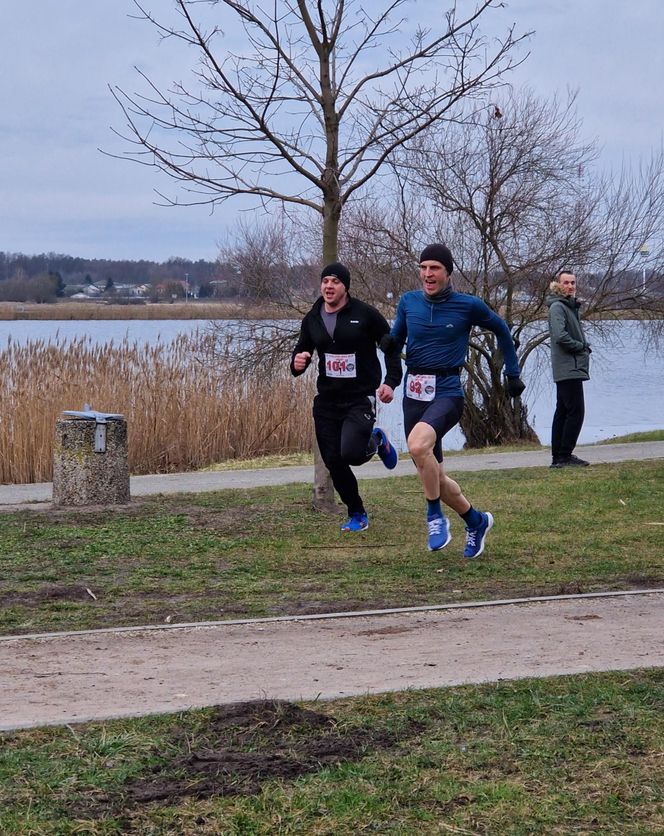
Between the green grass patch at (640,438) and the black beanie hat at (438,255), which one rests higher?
the black beanie hat at (438,255)

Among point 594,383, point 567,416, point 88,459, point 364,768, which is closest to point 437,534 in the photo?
point 88,459

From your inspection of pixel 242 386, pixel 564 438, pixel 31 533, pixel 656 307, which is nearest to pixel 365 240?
pixel 242 386

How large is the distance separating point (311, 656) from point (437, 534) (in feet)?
8.70

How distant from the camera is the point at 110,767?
13.2 ft

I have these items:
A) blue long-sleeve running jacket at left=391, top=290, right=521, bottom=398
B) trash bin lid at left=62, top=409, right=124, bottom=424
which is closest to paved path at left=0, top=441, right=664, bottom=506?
trash bin lid at left=62, top=409, right=124, bottom=424

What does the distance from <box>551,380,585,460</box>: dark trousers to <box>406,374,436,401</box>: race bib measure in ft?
16.6

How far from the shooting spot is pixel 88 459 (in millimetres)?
10258

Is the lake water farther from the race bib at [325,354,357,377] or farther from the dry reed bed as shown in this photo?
the race bib at [325,354,357,377]

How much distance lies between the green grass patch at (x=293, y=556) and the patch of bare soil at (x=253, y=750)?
2.00m

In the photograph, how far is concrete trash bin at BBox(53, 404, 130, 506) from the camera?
10.2 metres

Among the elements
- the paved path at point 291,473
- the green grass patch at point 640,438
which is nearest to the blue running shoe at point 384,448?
the paved path at point 291,473

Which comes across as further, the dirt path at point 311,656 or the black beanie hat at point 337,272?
the black beanie hat at point 337,272

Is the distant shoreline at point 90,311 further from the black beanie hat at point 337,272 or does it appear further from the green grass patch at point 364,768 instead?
the green grass patch at point 364,768

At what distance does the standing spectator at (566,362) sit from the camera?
42.1 ft
